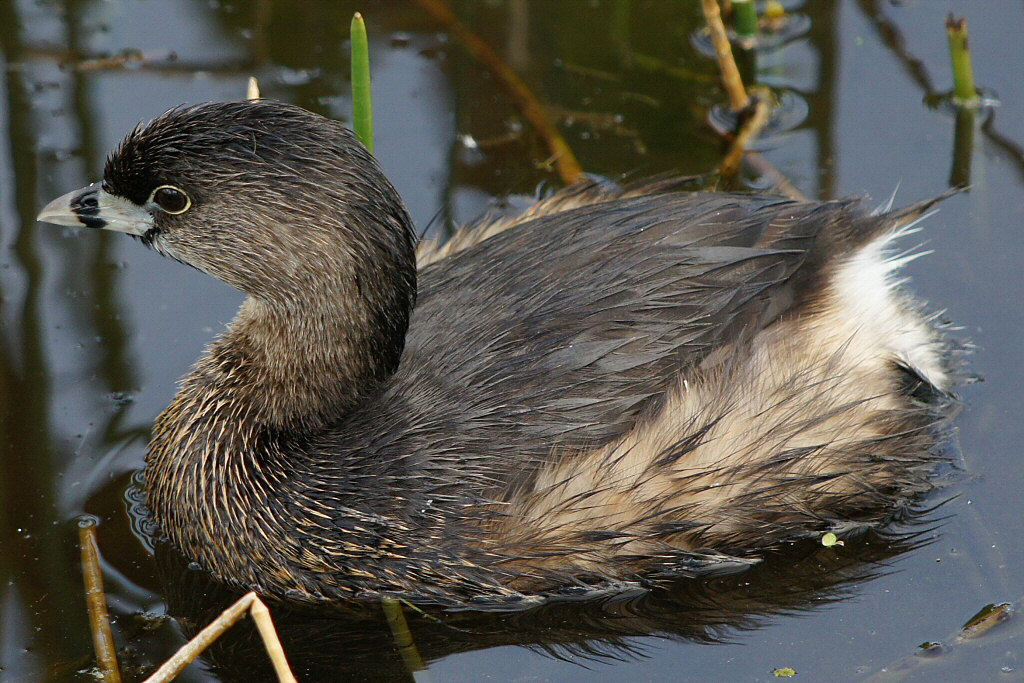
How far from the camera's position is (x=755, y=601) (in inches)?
178

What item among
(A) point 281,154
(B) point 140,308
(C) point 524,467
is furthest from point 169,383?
(C) point 524,467

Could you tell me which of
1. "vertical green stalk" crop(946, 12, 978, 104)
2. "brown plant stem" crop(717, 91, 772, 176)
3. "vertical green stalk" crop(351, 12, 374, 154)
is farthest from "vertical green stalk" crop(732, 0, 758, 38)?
"vertical green stalk" crop(351, 12, 374, 154)

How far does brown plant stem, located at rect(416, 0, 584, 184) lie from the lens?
20.3ft

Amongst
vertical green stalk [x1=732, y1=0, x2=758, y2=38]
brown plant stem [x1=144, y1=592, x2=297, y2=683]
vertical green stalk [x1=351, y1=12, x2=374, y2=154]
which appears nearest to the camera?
brown plant stem [x1=144, y1=592, x2=297, y2=683]

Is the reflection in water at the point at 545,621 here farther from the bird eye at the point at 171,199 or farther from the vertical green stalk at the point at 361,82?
the vertical green stalk at the point at 361,82

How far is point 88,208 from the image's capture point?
4.56m

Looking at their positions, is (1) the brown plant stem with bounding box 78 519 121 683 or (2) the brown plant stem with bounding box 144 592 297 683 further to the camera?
(1) the brown plant stem with bounding box 78 519 121 683

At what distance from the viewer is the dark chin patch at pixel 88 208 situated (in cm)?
455

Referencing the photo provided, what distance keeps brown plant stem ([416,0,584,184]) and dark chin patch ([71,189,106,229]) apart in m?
2.25

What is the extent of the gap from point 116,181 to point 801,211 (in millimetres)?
2448

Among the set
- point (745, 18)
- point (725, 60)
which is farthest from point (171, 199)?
point (745, 18)

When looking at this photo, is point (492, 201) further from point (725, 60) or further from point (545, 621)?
point (545, 621)

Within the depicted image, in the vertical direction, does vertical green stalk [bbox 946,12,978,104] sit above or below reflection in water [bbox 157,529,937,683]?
above

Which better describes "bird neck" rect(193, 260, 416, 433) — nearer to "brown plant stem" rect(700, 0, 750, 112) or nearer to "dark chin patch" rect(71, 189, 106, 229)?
"dark chin patch" rect(71, 189, 106, 229)
